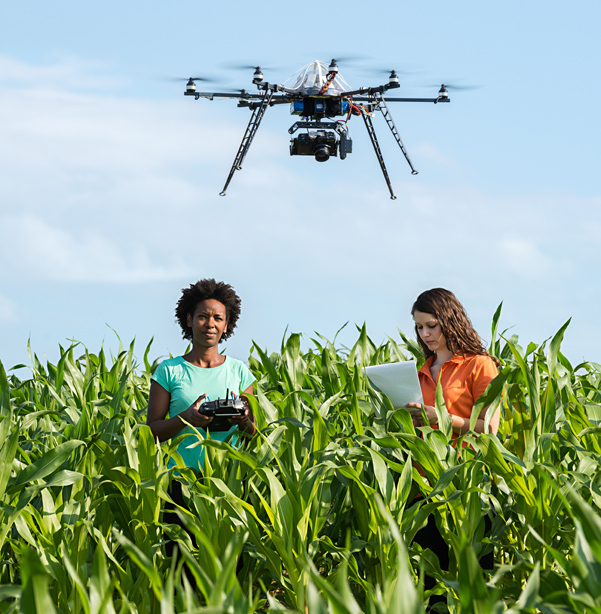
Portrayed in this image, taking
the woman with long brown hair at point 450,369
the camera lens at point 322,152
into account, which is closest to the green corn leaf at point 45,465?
the woman with long brown hair at point 450,369

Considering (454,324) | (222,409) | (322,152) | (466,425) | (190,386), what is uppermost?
(322,152)

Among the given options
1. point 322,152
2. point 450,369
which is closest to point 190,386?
point 450,369

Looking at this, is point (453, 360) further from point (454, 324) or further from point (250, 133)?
point (250, 133)

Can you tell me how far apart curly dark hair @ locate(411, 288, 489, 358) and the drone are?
1322cm

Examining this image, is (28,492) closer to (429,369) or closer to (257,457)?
(257,457)

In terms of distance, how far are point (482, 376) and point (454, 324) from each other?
23 cm

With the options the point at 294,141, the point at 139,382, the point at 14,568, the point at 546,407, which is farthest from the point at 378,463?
the point at 294,141

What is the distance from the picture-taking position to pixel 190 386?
108 inches

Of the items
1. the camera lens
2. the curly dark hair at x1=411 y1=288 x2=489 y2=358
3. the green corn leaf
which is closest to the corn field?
the green corn leaf

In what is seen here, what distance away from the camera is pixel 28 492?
2.17 metres

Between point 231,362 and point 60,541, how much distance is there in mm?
982

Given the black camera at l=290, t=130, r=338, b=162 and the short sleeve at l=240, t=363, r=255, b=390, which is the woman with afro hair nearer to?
the short sleeve at l=240, t=363, r=255, b=390

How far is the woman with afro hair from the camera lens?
104 inches

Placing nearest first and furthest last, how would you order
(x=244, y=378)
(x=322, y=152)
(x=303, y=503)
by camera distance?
(x=303, y=503)
(x=244, y=378)
(x=322, y=152)
